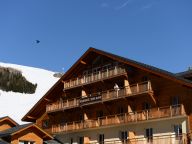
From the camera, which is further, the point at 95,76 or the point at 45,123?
the point at 45,123

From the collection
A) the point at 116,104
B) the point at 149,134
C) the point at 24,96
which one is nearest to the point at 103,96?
the point at 116,104

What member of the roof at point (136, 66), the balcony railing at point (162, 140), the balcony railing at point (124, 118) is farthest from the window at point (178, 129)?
the roof at point (136, 66)

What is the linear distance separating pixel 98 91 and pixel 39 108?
32.9 ft

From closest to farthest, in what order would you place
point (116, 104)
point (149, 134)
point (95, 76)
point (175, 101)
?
point (175, 101), point (149, 134), point (116, 104), point (95, 76)

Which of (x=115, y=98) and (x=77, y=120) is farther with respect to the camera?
(x=77, y=120)

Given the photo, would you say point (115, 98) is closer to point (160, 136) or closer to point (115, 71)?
point (115, 71)

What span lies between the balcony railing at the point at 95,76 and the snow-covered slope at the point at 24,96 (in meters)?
26.9

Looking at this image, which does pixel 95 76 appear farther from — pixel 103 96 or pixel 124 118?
pixel 124 118

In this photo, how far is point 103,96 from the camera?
47.5 m

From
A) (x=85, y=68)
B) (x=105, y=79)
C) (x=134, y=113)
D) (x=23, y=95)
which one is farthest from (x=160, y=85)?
(x=23, y=95)

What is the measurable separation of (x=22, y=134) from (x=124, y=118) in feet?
32.6

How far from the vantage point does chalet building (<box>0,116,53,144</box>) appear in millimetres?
40781

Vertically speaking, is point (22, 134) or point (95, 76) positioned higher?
point (95, 76)

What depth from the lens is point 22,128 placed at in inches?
1635
